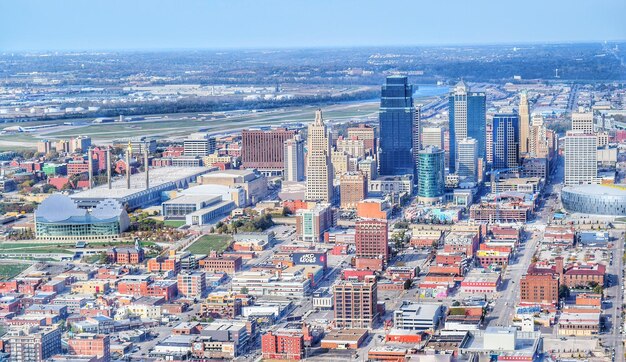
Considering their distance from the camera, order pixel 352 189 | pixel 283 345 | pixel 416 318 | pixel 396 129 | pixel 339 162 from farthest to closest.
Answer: pixel 396 129, pixel 339 162, pixel 352 189, pixel 416 318, pixel 283 345

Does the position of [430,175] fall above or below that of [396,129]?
below

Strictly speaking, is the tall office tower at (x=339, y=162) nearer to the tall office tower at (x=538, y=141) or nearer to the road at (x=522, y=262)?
the road at (x=522, y=262)

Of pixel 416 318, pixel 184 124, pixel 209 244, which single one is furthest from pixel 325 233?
pixel 184 124

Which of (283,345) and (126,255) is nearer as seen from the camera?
(283,345)

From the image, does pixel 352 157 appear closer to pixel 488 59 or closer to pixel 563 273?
pixel 563 273

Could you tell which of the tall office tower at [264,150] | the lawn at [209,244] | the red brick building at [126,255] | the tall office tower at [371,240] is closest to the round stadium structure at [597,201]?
the tall office tower at [371,240]

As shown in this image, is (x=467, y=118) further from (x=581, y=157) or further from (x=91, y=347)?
(x=91, y=347)

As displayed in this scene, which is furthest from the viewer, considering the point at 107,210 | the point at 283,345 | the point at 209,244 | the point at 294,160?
the point at 294,160
